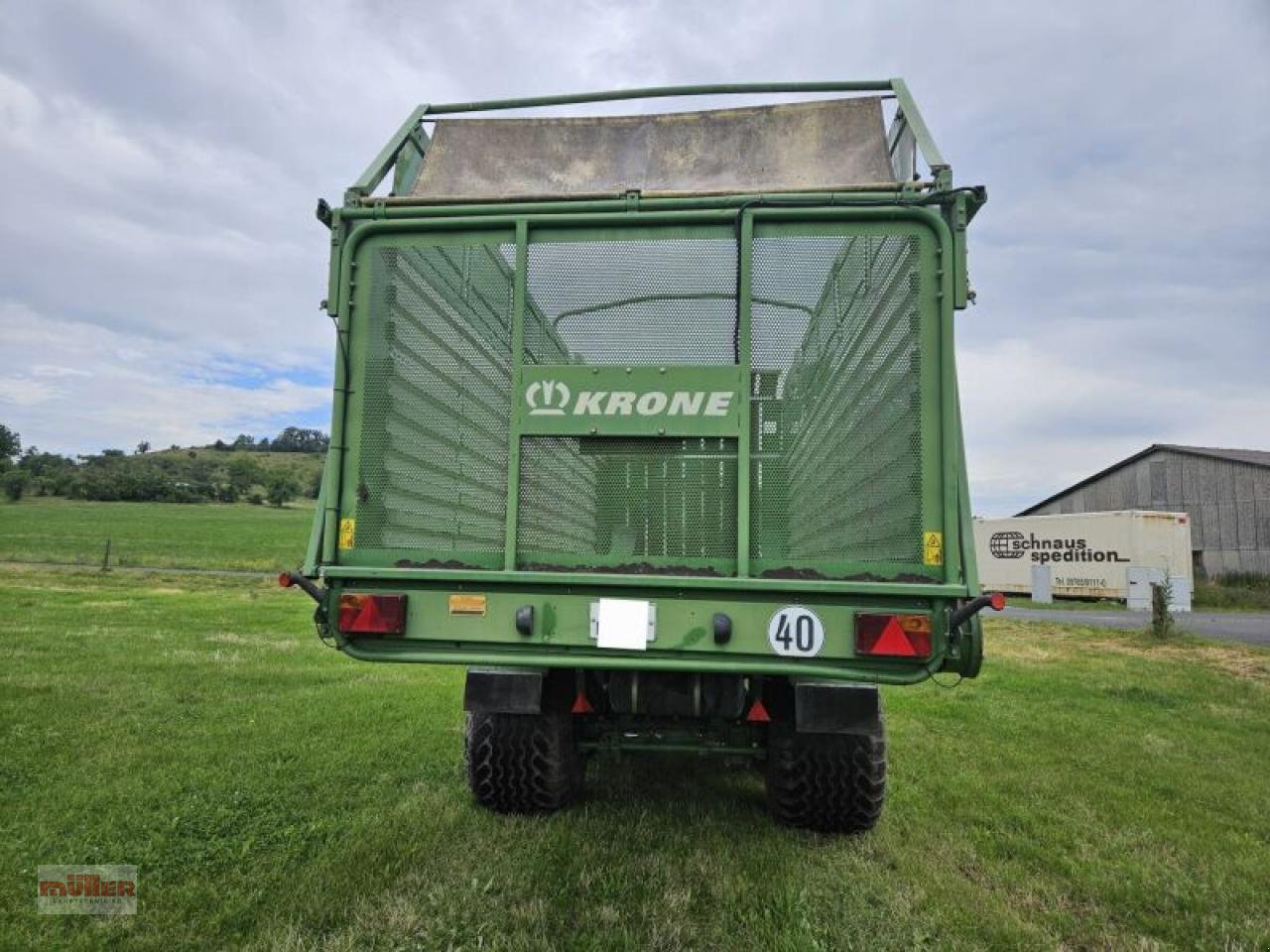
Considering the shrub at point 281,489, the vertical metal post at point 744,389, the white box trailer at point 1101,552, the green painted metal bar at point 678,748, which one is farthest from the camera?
the shrub at point 281,489

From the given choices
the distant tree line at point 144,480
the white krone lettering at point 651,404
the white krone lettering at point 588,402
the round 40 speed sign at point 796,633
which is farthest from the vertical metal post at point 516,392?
the distant tree line at point 144,480

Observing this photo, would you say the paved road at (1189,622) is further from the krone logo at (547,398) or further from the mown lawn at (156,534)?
the mown lawn at (156,534)

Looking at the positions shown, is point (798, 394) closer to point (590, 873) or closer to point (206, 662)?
point (590, 873)

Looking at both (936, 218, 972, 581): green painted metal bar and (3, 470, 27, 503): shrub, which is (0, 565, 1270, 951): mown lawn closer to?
(936, 218, 972, 581): green painted metal bar

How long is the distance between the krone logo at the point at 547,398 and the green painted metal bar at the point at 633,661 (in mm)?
917

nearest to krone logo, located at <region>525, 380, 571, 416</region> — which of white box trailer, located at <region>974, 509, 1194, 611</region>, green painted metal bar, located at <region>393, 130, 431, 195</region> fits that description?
green painted metal bar, located at <region>393, 130, 431, 195</region>

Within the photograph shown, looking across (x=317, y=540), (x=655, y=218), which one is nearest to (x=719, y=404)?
(x=655, y=218)

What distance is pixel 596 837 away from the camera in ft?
12.2

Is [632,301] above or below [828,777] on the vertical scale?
above

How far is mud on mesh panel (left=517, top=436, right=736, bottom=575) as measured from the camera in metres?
3.07

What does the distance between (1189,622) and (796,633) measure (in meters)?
19.7

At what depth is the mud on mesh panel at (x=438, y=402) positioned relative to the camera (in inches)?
126

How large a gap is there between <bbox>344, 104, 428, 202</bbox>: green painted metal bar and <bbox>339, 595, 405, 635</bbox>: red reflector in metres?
1.66

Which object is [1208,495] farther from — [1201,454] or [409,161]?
[409,161]
